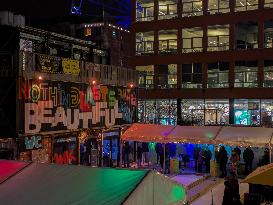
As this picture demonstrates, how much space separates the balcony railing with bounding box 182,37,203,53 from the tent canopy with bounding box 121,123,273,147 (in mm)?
22128

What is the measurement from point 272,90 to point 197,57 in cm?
864

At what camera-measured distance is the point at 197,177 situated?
24.4 metres

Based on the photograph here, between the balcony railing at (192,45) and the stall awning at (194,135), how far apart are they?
2262cm

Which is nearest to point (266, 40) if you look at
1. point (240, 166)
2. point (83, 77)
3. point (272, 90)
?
point (272, 90)

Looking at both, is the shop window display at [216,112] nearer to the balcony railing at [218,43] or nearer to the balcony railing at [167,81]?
the balcony railing at [167,81]

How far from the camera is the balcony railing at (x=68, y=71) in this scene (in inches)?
835

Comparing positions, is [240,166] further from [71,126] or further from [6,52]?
[6,52]

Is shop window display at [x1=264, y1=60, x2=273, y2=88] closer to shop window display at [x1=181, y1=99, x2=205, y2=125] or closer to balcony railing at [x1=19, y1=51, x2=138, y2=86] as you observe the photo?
shop window display at [x1=181, y1=99, x2=205, y2=125]

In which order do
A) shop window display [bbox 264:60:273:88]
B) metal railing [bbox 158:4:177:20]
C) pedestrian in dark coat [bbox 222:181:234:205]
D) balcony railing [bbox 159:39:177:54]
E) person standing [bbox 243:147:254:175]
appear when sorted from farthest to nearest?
metal railing [bbox 158:4:177:20] → balcony railing [bbox 159:39:177:54] → shop window display [bbox 264:60:273:88] → person standing [bbox 243:147:254:175] → pedestrian in dark coat [bbox 222:181:234:205]

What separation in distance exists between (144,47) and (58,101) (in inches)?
1179

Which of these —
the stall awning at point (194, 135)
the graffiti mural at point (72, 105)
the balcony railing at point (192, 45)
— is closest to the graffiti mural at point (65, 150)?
the graffiti mural at point (72, 105)

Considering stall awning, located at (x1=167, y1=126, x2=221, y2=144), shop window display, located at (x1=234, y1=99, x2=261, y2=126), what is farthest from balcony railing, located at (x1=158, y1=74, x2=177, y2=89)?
stall awning, located at (x1=167, y1=126, x2=221, y2=144)

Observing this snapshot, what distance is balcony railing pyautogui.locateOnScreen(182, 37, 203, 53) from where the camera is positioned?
48.7m

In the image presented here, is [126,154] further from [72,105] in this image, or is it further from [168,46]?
[168,46]
